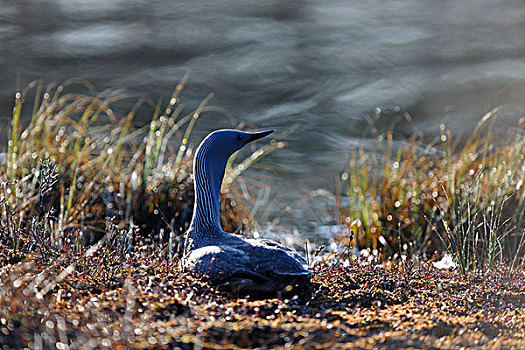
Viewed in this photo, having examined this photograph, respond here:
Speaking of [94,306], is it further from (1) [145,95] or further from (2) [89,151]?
(1) [145,95]

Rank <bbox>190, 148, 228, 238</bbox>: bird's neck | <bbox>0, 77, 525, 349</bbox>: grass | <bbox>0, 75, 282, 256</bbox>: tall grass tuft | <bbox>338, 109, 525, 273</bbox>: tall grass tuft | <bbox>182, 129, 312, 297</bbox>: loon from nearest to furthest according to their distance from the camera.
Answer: <bbox>0, 77, 525, 349</bbox>: grass < <bbox>182, 129, 312, 297</bbox>: loon < <bbox>190, 148, 228, 238</bbox>: bird's neck < <bbox>0, 75, 282, 256</bbox>: tall grass tuft < <bbox>338, 109, 525, 273</bbox>: tall grass tuft

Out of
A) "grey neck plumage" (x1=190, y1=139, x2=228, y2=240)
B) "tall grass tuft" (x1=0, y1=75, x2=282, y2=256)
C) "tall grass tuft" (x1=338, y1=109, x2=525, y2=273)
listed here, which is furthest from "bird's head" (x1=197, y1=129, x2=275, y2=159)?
"tall grass tuft" (x1=338, y1=109, x2=525, y2=273)

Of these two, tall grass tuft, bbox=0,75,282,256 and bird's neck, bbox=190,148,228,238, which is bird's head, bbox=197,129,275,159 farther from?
tall grass tuft, bbox=0,75,282,256

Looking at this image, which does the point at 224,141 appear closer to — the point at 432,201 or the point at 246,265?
the point at 246,265

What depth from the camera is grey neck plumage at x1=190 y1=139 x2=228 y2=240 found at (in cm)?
399

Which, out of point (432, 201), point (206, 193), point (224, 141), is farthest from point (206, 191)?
point (432, 201)

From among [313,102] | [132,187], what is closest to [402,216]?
[132,187]

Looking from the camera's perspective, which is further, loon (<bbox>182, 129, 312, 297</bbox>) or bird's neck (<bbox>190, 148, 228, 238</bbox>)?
bird's neck (<bbox>190, 148, 228, 238</bbox>)

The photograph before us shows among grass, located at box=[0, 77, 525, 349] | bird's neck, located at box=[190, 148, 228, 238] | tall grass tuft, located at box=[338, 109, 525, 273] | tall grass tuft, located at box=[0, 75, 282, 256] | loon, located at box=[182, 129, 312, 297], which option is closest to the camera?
grass, located at box=[0, 77, 525, 349]

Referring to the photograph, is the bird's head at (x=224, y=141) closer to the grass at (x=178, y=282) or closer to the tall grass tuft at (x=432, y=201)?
the grass at (x=178, y=282)

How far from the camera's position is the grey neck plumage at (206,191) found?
399 centimetres

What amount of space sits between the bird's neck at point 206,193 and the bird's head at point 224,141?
40 mm

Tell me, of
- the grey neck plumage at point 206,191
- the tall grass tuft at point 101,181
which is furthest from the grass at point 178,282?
the grey neck plumage at point 206,191

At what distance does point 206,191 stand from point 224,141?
0.35 meters
